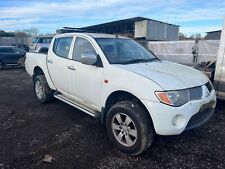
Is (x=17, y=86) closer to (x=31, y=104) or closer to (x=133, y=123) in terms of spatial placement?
(x=31, y=104)

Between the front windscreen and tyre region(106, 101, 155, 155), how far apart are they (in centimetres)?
86

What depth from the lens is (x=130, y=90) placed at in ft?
10.3

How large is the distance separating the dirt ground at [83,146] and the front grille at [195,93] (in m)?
0.88

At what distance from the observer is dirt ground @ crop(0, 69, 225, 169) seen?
309 centimetres

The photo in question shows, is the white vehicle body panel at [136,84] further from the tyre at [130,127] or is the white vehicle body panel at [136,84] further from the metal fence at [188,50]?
the metal fence at [188,50]

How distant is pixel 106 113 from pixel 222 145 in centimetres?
192

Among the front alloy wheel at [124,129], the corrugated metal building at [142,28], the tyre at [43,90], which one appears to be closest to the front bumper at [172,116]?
the front alloy wheel at [124,129]

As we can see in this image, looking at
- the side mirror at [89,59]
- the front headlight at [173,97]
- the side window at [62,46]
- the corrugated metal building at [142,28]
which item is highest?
the corrugated metal building at [142,28]

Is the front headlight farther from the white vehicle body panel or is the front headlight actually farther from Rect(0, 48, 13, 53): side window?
Rect(0, 48, 13, 53): side window

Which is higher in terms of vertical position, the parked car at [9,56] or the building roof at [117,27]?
the building roof at [117,27]

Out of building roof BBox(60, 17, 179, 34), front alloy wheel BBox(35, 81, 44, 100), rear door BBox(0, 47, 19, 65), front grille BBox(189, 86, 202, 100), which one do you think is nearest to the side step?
front alloy wheel BBox(35, 81, 44, 100)

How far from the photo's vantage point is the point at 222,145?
3.58 m

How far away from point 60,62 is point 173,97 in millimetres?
2679

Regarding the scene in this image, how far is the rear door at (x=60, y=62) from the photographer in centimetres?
458
